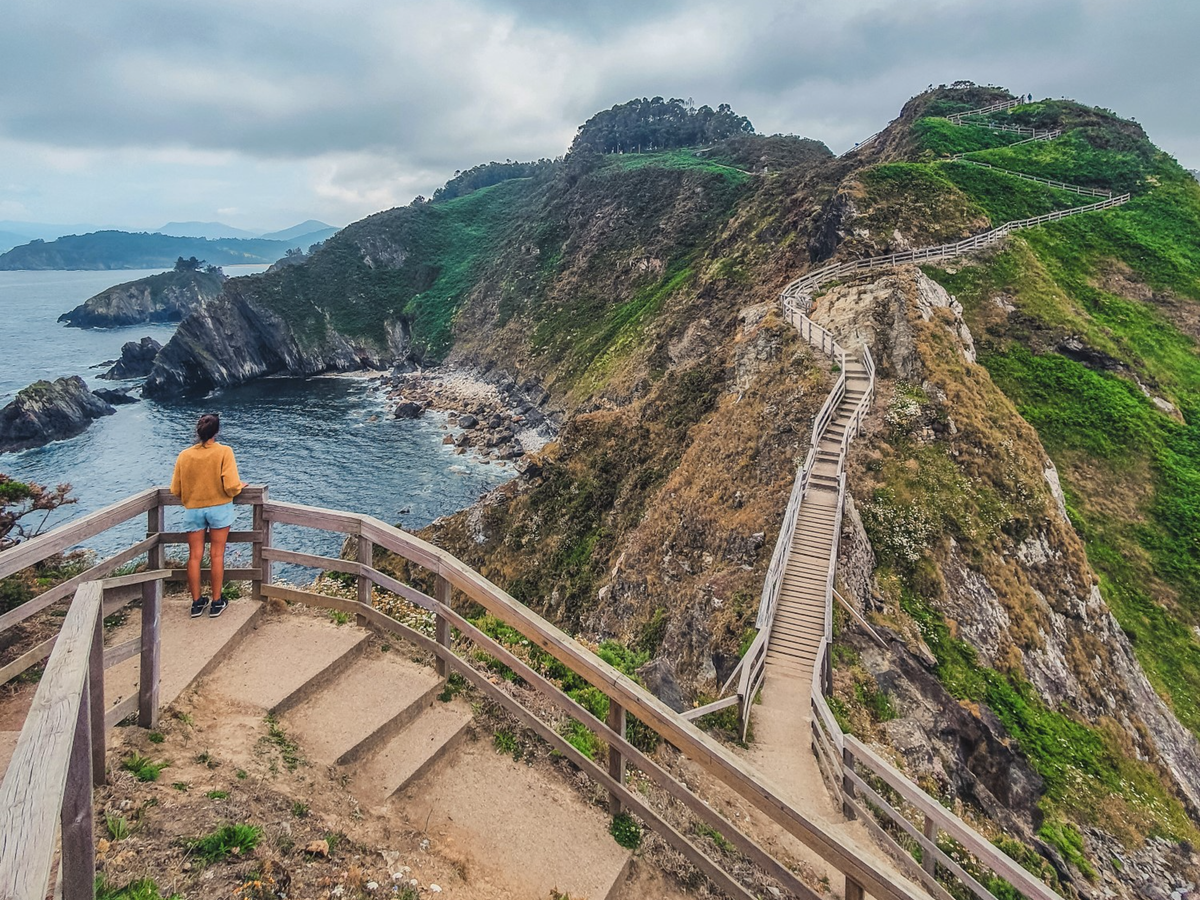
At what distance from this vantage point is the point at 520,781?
5758 millimetres

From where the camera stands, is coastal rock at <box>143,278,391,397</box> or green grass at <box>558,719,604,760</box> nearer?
green grass at <box>558,719,604,760</box>

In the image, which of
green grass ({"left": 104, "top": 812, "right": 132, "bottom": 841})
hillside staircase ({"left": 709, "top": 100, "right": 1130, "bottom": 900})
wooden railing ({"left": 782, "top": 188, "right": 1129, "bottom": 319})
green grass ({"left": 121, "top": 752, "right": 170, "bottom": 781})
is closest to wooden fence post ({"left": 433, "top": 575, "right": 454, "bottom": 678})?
green grass ({"left": 121, "top": 752, "right": 170, "bottom": 781})

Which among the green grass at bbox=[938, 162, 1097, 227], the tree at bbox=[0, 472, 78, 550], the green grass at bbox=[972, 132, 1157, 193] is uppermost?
the green grass at bbox=[972, 132, 1157, 193]

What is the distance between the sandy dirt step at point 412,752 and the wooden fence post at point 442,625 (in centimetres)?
36

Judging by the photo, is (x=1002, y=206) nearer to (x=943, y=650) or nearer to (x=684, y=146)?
(x=943, y=650)

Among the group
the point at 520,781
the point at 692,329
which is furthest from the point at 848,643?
the point at 692,329

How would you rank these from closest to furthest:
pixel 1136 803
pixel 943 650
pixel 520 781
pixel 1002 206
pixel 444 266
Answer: pixel 520 781, pixel 1136 803, pixel 943 650, pixel 1002 206, pixel 444 266

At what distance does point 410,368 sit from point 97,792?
10904cm

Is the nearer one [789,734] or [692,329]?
[789,734]

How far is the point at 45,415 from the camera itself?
65.1 metres

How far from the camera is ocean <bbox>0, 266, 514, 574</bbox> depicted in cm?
5175

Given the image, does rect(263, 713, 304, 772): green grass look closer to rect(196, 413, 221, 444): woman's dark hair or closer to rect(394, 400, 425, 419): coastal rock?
rect(196, 413, 221, 444): woman's dark hair

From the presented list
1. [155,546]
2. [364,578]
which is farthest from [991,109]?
[155,546]

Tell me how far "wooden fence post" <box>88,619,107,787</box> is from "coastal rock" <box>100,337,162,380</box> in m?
114
